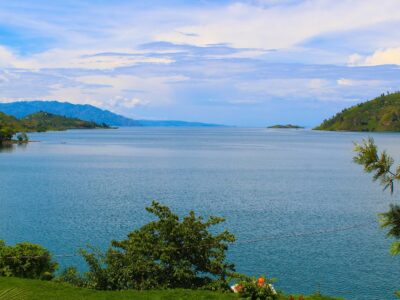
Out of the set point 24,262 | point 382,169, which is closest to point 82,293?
point 24,262

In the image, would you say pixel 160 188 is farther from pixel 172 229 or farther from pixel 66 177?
pixel 172 229

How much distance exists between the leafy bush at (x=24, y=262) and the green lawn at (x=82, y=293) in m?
2.14

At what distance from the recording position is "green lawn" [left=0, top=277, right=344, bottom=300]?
845 inches

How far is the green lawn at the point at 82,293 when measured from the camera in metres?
21.5

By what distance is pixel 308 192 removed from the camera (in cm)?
7362

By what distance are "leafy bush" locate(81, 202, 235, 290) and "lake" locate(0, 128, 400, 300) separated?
957 centimetres

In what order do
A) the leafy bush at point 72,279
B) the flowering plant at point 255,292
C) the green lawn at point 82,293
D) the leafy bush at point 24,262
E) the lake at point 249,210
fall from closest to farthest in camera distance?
the flowering plant at point 255,292
the green lawn at point 82,293
the leafy bush at point 72,279
the leafy bush at point 24,262
the lake at point 249,210

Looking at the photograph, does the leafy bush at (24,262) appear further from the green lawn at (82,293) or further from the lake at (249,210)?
the lake at (249,210)

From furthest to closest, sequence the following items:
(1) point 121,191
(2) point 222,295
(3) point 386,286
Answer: (1) point 121,191, (3) point 386,286, (2) point 222,295

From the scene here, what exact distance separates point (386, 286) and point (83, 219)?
32.7 meters

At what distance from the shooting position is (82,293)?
73.4ft

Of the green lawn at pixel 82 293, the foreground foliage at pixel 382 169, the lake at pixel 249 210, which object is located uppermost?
the foreground foliage at pixel 382 169

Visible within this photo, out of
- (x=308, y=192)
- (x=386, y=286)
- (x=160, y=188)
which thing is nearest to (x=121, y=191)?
(x=160, y=188)

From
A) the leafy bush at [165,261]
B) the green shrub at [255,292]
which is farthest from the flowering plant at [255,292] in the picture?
the leafy bush at [165,261]
